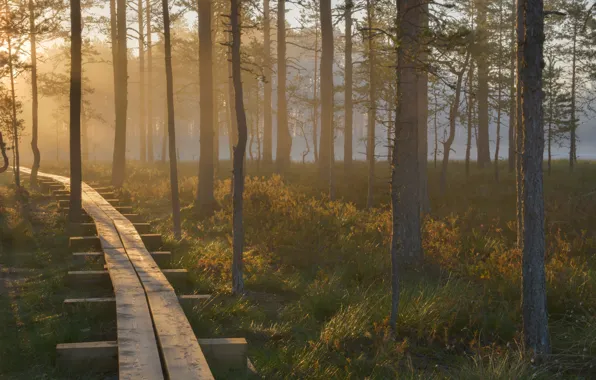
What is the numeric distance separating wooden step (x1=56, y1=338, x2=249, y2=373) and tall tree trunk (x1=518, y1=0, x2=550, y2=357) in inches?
147

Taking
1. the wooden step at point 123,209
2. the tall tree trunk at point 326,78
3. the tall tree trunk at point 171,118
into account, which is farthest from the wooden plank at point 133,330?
the tall tree trunk at point 326,78

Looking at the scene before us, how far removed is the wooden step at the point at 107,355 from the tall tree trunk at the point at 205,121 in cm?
1205

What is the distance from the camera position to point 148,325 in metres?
5.79

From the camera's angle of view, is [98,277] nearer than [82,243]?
Yes

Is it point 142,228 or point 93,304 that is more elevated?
point 142,228

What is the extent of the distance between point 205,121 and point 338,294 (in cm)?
1112

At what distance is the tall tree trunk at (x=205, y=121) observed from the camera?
17.9 metres

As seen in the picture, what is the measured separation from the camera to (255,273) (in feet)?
34.9

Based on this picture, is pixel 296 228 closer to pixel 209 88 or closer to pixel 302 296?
pixel 302 296

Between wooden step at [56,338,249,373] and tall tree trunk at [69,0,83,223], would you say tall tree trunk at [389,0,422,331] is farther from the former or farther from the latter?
tall tree trunk at [69,0,83,223]

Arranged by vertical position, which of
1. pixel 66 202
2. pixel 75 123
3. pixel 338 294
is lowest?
pixel 338 294

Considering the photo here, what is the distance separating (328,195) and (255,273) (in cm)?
925

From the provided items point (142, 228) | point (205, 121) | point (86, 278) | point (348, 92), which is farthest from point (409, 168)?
point (348, 92)

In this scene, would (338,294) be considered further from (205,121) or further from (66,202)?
(205,121)
